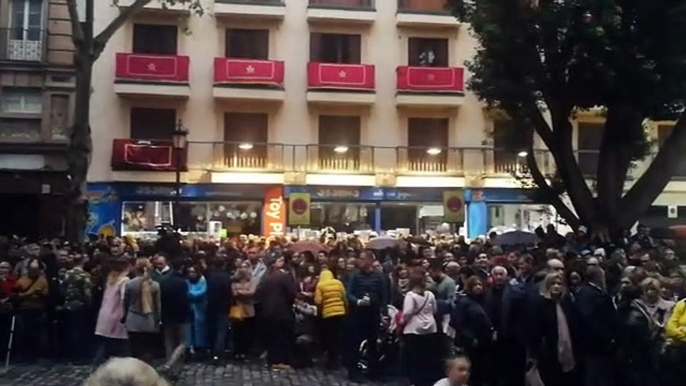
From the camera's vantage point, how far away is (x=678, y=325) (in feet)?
28.1

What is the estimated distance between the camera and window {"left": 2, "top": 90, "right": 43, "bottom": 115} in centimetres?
3020

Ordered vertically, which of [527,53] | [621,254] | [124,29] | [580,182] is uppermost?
[124,29]

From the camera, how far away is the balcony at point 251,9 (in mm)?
32531

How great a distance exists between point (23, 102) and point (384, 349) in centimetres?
2012

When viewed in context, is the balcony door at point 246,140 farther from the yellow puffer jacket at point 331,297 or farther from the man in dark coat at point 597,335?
the man in dark coat at point 597,335

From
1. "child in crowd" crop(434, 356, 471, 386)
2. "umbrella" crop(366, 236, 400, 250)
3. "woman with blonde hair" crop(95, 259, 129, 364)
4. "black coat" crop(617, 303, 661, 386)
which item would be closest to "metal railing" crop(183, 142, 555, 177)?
"umbrella" crop(366, 236, 400, 250)

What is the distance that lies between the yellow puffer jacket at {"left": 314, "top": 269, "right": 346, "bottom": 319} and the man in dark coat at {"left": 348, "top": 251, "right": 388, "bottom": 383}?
0.21 m

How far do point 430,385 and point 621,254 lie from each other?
14.8 ft

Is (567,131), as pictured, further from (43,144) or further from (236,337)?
(43,144)

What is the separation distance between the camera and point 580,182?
19.9 meters

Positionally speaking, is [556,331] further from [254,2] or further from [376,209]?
[254,2]

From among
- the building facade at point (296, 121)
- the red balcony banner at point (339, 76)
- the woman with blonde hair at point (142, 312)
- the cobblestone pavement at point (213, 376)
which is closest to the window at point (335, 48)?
the building facade at point (296, 121)

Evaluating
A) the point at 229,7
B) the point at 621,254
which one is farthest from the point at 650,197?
the point at 229,7

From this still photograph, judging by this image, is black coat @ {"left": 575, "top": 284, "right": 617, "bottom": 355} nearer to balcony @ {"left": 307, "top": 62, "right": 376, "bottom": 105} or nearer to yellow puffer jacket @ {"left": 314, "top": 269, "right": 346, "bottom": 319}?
yellow puffer jacket @ {"left": 314, "top": 269, "right": 346, "bottom": 319}
